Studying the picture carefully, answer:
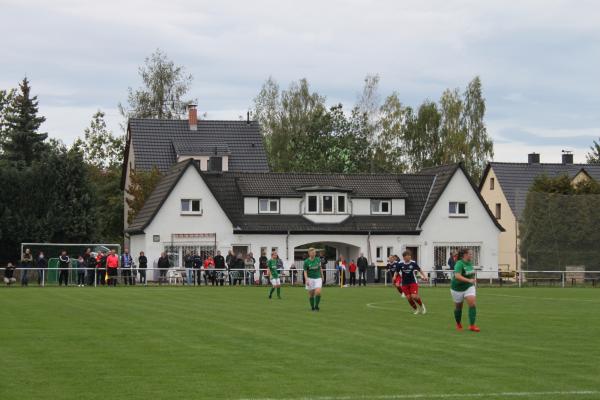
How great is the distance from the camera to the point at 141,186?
77812 mm

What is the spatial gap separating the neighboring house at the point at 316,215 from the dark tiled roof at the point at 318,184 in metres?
0.06

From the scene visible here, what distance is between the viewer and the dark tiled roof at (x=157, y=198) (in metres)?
67.8

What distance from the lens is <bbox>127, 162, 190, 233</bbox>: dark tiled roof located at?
67.8 m

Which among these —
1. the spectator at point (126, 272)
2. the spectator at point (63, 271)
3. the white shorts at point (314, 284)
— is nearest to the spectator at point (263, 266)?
the spectator at point (126, 272)

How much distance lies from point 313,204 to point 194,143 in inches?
607

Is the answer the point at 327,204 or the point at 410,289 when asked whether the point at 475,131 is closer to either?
the point at 327,204

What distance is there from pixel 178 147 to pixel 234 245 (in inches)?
622

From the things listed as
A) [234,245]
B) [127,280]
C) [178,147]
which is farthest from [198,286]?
[178,147]

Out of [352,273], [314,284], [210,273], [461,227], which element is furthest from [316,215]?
[314,284]

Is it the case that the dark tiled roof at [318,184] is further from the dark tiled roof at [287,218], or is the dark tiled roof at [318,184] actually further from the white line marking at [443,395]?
the white line marking at [443,395]

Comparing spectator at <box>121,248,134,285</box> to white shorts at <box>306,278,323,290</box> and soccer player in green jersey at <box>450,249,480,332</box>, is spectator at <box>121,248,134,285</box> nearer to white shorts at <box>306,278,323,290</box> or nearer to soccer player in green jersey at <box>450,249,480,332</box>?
white shorts at <box>306,278,323,290</box>

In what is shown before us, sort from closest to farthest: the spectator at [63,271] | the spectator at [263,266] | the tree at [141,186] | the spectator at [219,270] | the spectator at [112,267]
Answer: the spectator at [112,267], the spectator at [63,271], the spectator at [219,270], the spectator at [263,266], the tree at [141,186]

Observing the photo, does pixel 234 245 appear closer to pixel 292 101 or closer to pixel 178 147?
pixel 178 147

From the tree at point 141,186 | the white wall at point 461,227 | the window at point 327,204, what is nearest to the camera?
the window at point 327,204
